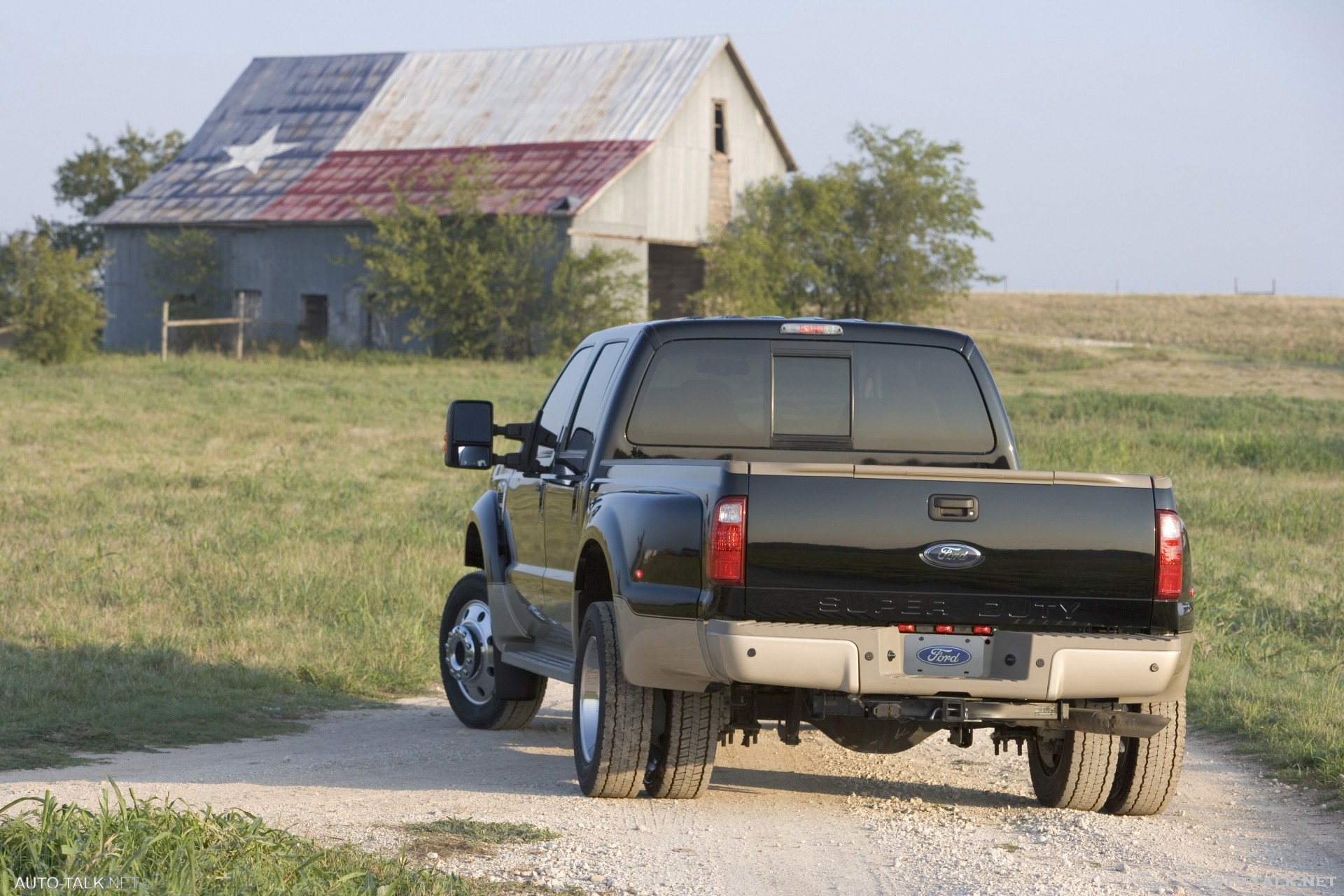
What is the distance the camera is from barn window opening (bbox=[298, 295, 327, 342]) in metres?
46.9

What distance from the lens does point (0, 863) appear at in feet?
Answer: 15.7

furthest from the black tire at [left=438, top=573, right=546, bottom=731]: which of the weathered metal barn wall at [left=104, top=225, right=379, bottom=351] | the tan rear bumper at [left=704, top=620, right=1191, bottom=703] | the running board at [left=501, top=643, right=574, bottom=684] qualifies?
the weathered metal barn wall at [left=104, top=225, right=379, bottom=351]

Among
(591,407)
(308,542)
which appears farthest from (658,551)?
(308,542)

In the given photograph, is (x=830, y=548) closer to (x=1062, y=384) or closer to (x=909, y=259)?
(x=1062, y=384)

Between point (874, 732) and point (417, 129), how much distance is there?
139 ft

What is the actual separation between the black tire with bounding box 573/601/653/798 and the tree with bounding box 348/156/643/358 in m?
35.9

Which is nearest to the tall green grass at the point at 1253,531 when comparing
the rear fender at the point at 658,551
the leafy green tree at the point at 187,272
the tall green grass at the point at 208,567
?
the rear fender at the point at 658,551

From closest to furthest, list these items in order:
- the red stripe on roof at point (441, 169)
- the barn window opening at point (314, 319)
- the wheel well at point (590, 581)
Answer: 1. the wheel well at point (590, 581)
2. the red stripe on roof at point (441, 169)
3. the barn window opening at point (314, 319)

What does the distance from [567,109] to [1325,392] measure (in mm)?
20951

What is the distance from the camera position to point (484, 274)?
43.2m

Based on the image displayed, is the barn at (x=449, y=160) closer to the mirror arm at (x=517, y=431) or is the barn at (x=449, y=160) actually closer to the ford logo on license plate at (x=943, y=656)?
the mirror arm at (x=517, y=431)

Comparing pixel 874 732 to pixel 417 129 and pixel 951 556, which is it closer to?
pixel 951 556

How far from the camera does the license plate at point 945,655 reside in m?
6.24

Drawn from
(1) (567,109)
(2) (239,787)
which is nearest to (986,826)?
(2) (239,787)
